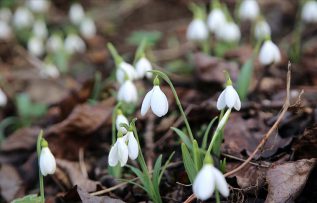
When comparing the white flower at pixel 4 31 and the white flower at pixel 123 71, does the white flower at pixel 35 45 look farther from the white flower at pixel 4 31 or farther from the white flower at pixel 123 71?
the white flower at pixel 123 71

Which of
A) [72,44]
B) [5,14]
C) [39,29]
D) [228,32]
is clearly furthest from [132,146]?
[5,14]

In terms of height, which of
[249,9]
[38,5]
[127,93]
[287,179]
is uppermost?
[38,5]

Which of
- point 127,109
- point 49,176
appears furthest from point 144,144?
point 49,176

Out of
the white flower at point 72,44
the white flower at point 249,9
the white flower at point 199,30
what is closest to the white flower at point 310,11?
the white flower at point 249,9

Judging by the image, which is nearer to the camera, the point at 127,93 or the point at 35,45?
the point at 127,93

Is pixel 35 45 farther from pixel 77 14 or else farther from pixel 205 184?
pixel 205 184
